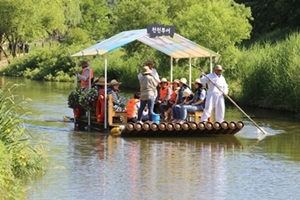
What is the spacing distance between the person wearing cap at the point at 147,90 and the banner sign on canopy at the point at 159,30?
0.91 metres

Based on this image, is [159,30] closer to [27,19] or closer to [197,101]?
[197,101]

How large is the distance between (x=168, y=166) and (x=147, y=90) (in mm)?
5258

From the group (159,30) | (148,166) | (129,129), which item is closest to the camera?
(148,166)

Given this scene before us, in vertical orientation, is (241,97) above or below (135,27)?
below

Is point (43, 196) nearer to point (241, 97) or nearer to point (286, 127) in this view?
point (286, 127)

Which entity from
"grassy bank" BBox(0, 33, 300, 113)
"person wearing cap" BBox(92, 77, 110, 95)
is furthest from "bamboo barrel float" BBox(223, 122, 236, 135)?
"grassy bank" BBox(0, 33, 300, 113)

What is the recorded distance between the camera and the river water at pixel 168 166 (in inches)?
543

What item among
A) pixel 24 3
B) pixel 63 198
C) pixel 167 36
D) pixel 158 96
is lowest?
pixel 63 198

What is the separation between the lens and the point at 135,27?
4653 cm

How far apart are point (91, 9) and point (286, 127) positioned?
80.5 m

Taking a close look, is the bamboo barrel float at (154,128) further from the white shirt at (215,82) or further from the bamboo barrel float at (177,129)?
the white shirt at (215,82)

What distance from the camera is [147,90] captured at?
21453 millimetres

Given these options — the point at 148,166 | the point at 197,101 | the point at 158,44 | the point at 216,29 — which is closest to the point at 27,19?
the point at 216,29

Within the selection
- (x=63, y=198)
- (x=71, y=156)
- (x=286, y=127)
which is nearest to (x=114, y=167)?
(x=71, y=156)
